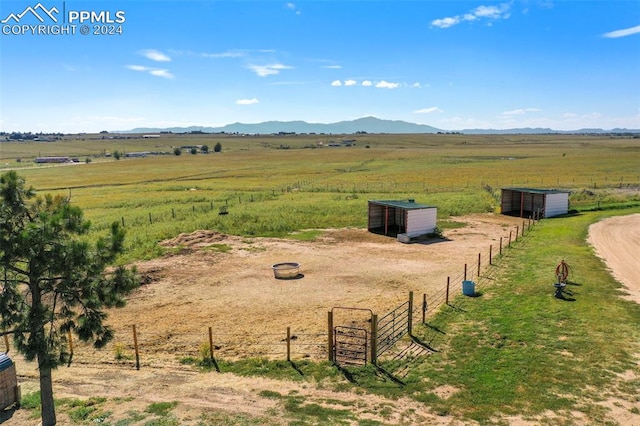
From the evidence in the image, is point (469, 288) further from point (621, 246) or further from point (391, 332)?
point (621, 246)

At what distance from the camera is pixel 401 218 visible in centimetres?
3469

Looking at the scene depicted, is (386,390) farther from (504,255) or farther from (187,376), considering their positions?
(504,255)

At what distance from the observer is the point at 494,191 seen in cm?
5319

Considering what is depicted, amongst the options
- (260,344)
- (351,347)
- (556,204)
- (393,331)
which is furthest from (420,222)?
(260,344)

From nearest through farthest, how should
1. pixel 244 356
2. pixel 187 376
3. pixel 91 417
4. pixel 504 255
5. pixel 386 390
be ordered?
pixel 91 417, pixel 386 390, pixel 187 376, pixel 244 356, pixel 504 255

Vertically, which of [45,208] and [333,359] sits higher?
[45,208]

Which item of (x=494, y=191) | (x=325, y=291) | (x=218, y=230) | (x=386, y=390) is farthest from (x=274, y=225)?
(x=494, y=191)

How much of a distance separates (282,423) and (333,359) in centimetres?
347

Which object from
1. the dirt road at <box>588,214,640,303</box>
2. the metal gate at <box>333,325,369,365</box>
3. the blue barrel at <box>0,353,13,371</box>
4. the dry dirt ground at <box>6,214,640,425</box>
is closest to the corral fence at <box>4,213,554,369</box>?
the metal gate at <box>333,325,369,365</box>

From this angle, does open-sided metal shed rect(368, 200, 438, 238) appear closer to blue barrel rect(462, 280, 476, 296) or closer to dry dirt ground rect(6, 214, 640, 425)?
dry dirt ground rect(6, 214, 640, 425)

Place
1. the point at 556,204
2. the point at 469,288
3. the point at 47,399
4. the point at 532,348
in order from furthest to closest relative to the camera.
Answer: the point at 556,204
the point at 469,288
the point at 532,348
the point at 47,399

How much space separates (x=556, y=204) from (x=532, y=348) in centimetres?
2876

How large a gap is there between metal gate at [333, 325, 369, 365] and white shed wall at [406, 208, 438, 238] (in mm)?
16450

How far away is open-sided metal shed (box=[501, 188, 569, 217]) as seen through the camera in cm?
3808
